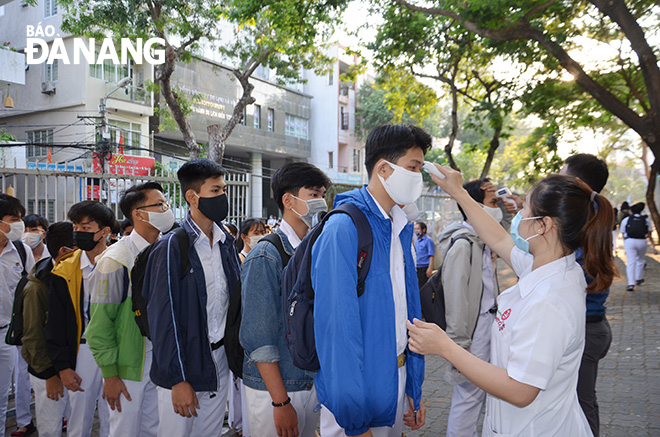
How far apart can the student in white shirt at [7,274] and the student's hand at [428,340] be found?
156 inches

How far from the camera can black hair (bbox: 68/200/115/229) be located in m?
3.51

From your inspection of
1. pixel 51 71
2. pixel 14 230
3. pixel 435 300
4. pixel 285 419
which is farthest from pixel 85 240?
pixel 51 71

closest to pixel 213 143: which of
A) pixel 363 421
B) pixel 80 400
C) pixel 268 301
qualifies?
pixel 80 400

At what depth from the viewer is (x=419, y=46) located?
1073 centimetres

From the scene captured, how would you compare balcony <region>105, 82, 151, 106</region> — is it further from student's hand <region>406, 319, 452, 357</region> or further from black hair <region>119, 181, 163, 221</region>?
student's hand <region>406, 319, 452, 357</region>

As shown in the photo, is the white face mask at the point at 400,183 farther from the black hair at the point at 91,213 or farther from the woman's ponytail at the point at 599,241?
the black hair at the point at 91,213

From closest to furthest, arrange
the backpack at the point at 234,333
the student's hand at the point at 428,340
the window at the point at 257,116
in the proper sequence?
the student's hand at the point at 428,340 → the backpack at the point at 234,333 → the window at the point at 257,116

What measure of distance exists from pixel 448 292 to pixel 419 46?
28.2ft

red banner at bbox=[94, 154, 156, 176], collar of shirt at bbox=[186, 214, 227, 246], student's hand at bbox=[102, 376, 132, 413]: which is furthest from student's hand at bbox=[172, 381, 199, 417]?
red banner at bbox=[94, 154, 156, 176]

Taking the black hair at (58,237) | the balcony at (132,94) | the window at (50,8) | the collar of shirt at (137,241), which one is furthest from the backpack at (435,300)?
the window at (50,8)

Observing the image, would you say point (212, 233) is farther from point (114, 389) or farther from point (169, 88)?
point (169, 88)

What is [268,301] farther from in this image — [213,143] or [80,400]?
[213,143]

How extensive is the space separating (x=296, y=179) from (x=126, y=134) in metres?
18.4

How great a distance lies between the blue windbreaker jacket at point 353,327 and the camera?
178 centimetres
